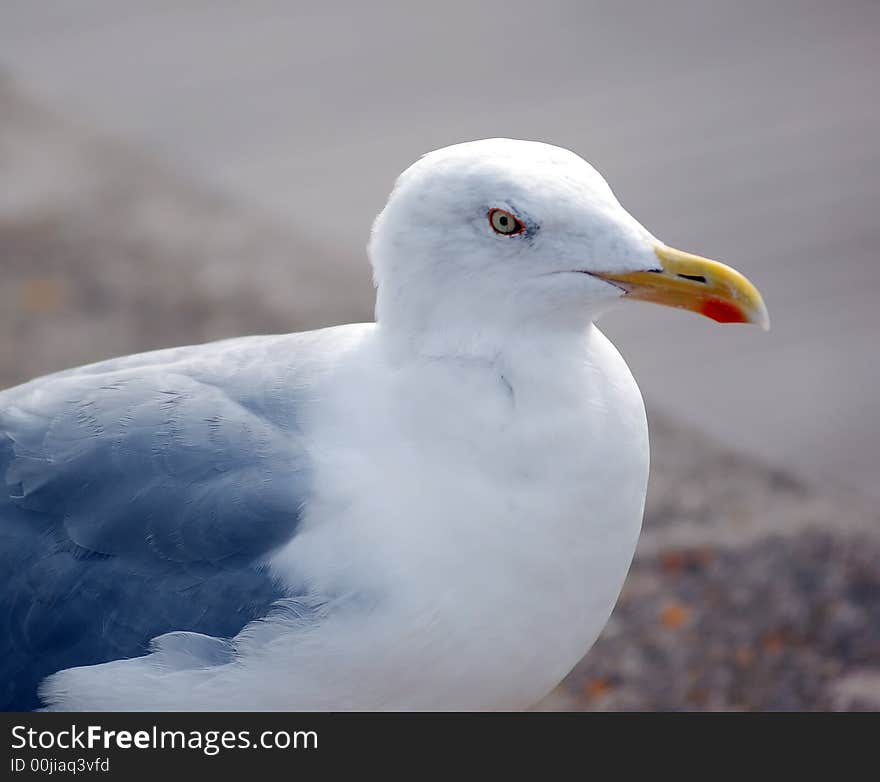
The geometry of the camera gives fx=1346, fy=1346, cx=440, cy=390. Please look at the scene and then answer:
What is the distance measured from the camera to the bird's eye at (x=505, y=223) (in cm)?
202

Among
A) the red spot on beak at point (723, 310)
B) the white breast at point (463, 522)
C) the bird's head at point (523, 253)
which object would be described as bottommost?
the white breast at point (463, 522)

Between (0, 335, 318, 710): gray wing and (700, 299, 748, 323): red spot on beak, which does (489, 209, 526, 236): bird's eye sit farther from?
(0, 335, 318, 710): gray wing

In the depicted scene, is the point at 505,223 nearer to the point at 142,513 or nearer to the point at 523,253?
the point at 523,253

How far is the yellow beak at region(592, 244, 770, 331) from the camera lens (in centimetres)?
204

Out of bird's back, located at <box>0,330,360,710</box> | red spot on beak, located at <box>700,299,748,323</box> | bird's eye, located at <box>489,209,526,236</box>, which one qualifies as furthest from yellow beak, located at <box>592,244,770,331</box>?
bird's back, located at <box>0,330,360,710</box>

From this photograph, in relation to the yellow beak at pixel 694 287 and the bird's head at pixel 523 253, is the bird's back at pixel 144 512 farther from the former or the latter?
the yellow beak at pixel 694 287

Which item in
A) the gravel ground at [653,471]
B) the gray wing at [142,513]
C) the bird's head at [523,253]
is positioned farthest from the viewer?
the gravel ground at [653,471]

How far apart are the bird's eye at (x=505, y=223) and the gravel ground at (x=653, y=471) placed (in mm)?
1484

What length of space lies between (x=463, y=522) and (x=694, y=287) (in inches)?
19.8

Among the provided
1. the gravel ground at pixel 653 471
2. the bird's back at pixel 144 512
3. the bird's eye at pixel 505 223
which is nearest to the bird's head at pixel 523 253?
the bird's eye at pixel 505 223

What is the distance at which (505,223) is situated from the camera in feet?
6.66

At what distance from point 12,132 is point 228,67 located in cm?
180

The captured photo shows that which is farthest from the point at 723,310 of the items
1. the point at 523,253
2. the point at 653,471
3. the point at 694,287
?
the point at 653,471

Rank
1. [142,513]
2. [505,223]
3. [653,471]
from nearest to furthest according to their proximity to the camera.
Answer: [505,223], [142,513], [653,471]
